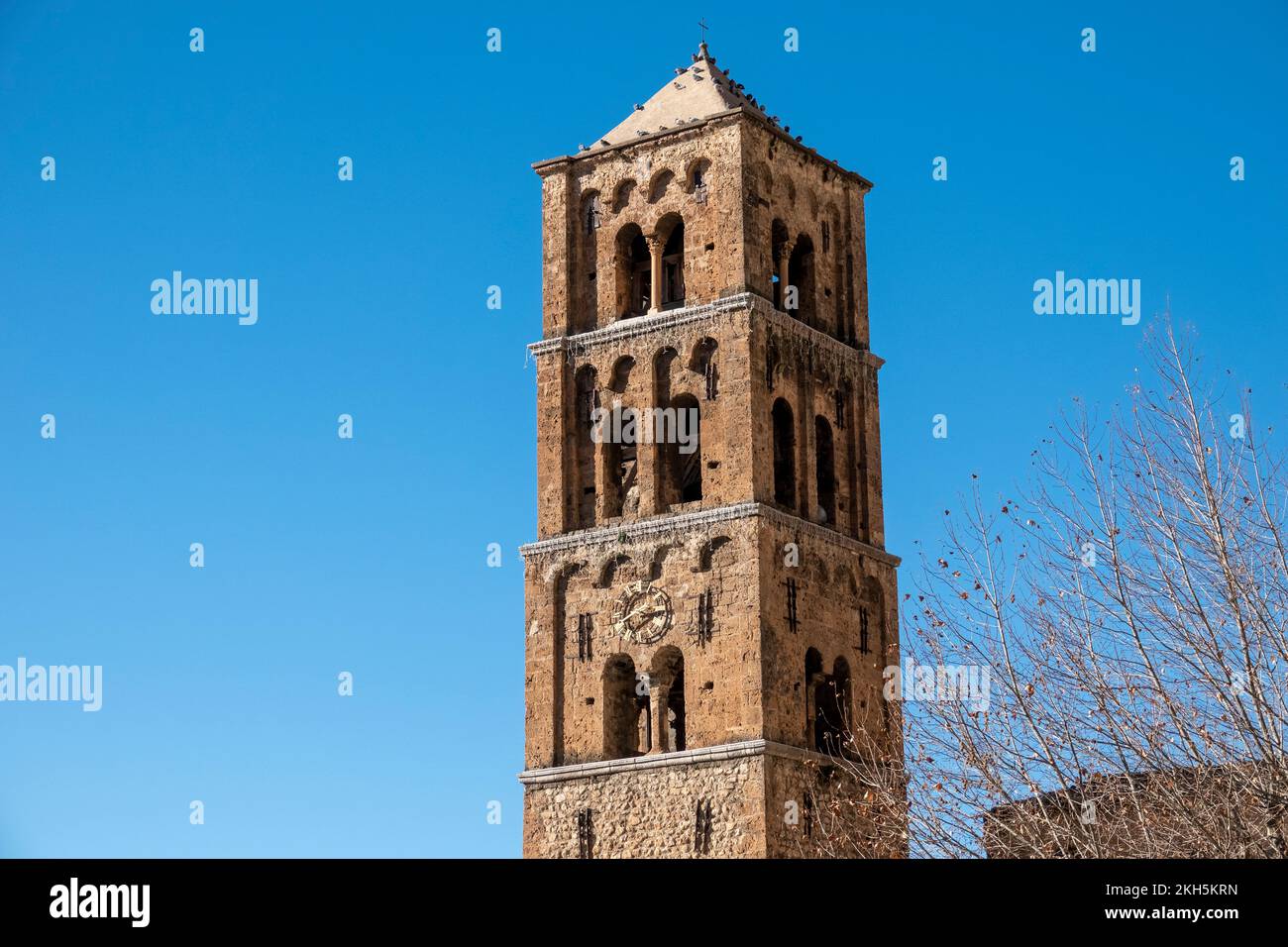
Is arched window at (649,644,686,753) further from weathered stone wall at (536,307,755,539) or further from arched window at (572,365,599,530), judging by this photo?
arched window at (572,365,599,530)

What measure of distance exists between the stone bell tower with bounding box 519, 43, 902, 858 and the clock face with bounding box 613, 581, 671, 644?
0.04 m

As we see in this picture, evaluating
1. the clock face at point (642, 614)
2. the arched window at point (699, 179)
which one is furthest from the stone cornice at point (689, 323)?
the clock face at point (642, 614)

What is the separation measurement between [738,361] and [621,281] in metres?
4.14

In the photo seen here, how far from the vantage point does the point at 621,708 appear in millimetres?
49000

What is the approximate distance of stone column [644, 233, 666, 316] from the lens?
51062mm

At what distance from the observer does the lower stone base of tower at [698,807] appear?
45.9m

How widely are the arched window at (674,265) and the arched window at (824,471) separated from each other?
416 cm

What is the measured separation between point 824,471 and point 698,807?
8971 millimetres

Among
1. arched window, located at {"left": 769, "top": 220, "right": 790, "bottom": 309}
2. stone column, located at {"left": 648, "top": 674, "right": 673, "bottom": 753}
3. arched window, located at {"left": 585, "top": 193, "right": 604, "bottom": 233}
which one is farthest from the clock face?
arched window, located at {"left": 585, "top": 193, "right": 604, "bottom": 233}

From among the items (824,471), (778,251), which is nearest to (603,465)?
(824,471)

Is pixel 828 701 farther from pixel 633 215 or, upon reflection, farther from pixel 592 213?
pixel 592 213
